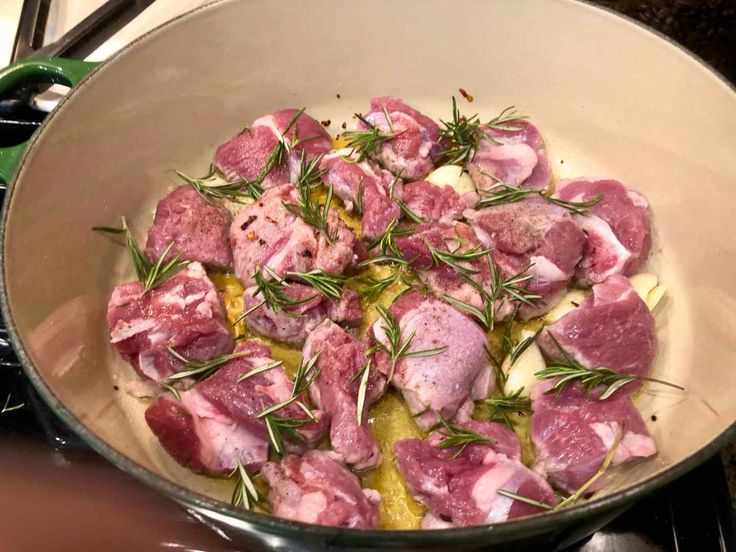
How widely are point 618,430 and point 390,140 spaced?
44.8 inches

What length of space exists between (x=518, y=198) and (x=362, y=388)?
2.63ft

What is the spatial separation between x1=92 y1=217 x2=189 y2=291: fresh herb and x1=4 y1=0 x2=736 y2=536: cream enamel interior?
0.41ft

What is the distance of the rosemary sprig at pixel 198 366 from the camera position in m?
1.62

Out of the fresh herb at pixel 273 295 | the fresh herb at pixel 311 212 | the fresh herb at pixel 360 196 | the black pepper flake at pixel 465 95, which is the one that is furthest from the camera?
the black pepper flake at pixel 465 95

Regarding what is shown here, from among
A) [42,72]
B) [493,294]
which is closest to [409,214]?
[493,294]

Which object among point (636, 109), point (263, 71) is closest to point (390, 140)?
point (263, 71)

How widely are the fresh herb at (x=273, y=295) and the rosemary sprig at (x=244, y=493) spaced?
423mm

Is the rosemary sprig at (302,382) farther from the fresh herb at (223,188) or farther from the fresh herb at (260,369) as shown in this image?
the fresh herb at (223,188)

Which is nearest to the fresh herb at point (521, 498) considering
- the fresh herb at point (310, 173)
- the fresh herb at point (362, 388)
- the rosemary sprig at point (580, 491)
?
the rosemary sprig at point (580, 491)

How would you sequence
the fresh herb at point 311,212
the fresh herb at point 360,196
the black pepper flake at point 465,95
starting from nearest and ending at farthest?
the fresh herb at point 311,212, the fresh herb at point 360,196, the black pepper flake at point 465,95

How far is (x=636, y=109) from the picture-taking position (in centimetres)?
206

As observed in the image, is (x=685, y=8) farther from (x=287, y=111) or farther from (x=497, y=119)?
(x=287, y=111)

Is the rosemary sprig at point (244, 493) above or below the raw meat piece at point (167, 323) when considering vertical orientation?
below

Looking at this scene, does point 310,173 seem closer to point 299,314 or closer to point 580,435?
point 299,314
